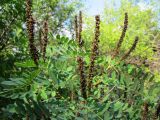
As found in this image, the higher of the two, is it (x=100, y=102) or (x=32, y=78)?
(x=32, y=78)

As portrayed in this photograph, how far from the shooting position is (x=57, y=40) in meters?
4.08

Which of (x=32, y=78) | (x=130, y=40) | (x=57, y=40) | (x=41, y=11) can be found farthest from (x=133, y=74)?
(x=41, y=11)

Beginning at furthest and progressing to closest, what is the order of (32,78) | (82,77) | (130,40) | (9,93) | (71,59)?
(130,40) → (71,59) → (9,93) → (32,78) → (82,77)

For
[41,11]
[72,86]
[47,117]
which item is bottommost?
[47,117]

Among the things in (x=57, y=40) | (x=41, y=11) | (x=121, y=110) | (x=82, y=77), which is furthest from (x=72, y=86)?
(x=41, y=11)

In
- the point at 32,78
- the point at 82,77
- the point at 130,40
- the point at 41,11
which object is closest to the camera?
the point at 82,77

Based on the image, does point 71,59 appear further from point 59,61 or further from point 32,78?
point 32,78

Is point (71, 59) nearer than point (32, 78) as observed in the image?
No

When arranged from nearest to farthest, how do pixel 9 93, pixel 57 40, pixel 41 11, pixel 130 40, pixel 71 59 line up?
pixel 9 93 < pixel 71 59 < pixel 57 40 < pixel 130 40 < pixel 41 11

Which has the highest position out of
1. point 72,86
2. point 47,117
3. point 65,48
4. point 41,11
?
point 41,11

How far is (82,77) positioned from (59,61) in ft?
2.91

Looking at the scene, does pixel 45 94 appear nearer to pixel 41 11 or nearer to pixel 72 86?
pixel 72 86

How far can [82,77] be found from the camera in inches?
100

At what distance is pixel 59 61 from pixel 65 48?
0.41 metres
